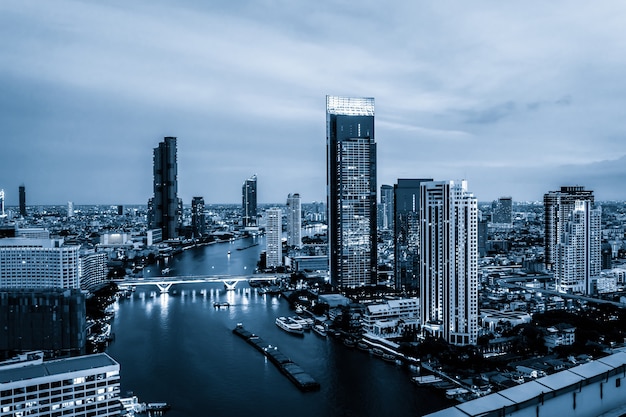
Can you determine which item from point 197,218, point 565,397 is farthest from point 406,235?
point 197,218

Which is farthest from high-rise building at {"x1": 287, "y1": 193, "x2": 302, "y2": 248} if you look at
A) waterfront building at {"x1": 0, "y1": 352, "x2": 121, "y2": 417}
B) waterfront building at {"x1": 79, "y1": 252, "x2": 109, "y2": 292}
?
waterfront building at {"x1": 0, "y1": 352, "x2": 121, "y2": 417}

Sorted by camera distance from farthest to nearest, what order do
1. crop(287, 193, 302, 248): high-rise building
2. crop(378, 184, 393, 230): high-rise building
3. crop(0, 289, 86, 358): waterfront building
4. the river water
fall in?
crop(378, 184, 393, 230): high-rise building, crop(287, 193, 302, 248): high-rise building, crop(0, 289, 86, 358): waterfront building, the river water

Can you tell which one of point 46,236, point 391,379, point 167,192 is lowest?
point 391,379

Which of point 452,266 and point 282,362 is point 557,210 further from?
point 282,362

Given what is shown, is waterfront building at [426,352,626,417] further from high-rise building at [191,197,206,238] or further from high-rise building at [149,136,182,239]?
high-rise building at [191,197,206,238]

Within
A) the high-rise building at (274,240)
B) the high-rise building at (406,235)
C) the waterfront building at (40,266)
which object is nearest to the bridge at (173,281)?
the waterfront building at (40,266)

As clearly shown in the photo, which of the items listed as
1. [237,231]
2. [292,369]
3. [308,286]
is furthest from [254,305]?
[237,231]

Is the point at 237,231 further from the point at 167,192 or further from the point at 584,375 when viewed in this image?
the point at 584,375
